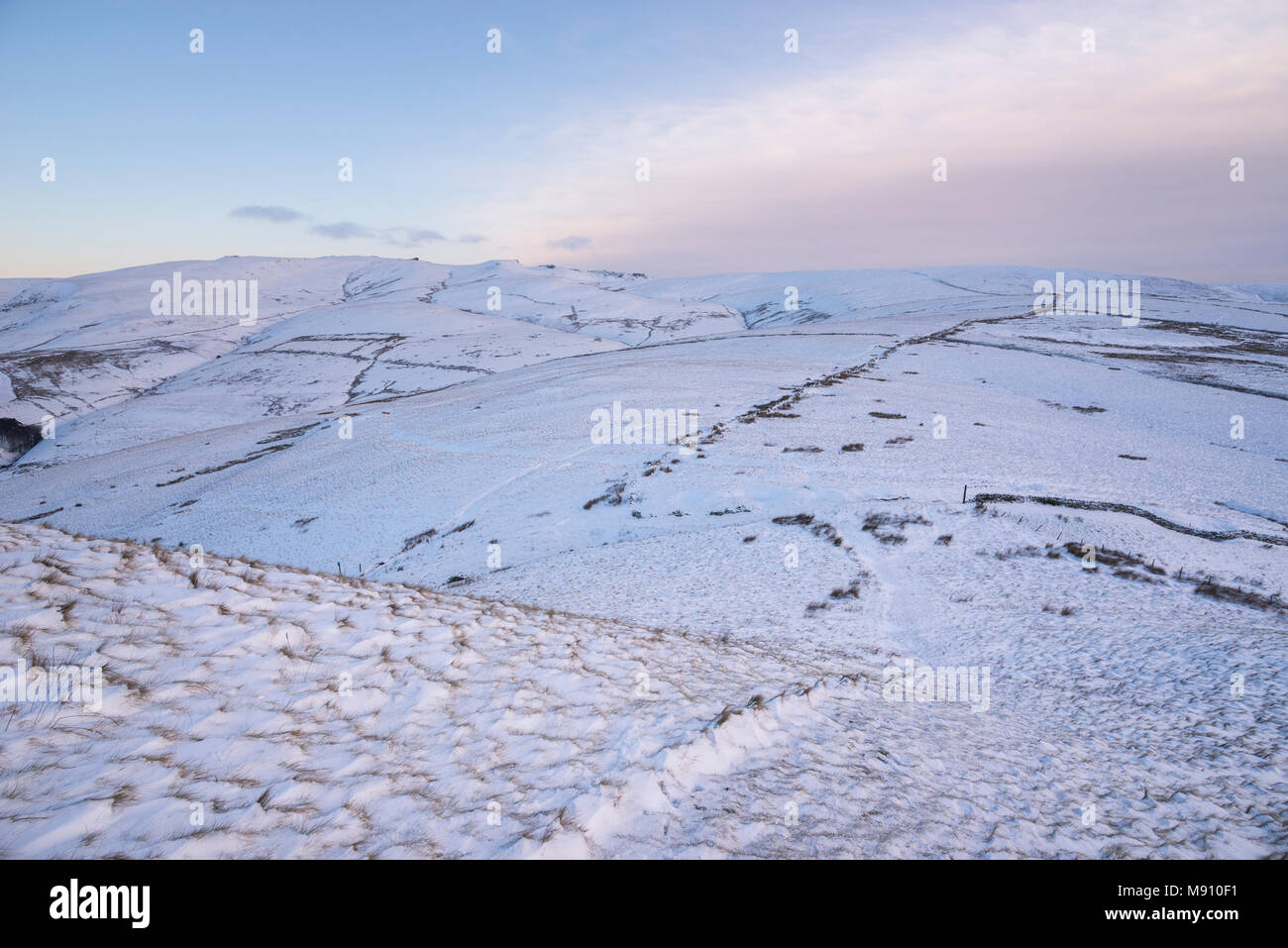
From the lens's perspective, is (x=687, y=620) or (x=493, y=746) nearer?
(x=493, y=746)

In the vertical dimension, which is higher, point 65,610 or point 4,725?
point 65,610

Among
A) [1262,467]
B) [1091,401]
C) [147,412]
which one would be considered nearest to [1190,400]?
[1091,401]

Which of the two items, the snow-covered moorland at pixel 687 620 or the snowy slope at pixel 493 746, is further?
the snow-covered moorland at pixel 687 620

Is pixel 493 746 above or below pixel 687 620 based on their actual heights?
above

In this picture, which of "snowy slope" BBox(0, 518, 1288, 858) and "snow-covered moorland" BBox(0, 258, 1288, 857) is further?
"snow-covered moorland" BBox(0, 258, 1288, 857)

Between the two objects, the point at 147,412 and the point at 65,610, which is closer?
the point at 65,610
